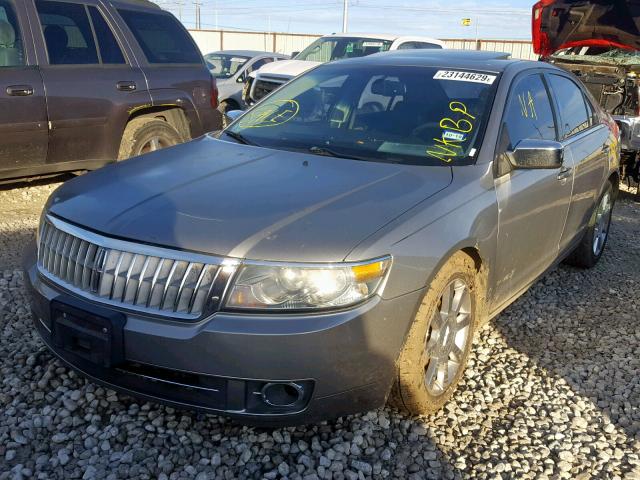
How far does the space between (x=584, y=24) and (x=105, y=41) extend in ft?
21.2

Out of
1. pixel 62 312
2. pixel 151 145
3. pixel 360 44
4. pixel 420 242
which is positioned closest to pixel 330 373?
pixel 420 242

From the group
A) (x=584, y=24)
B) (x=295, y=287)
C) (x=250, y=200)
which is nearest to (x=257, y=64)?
(x=584, y=24)

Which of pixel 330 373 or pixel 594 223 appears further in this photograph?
pixel 594 223

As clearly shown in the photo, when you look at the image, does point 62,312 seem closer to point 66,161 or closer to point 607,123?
point 66,161

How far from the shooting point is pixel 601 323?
4.36m

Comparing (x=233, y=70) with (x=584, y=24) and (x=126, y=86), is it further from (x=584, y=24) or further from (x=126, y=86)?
(x=126, y=86)

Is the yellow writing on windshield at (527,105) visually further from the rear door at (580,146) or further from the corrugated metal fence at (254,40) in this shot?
the corrugated metal fence at (254,40)

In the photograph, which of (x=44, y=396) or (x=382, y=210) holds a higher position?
(x=382, y=210)

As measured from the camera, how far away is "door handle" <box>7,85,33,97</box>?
5.36 m

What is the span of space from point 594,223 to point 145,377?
3901mm

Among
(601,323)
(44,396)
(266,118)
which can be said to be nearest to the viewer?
(44,396)

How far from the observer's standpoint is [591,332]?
4.20m

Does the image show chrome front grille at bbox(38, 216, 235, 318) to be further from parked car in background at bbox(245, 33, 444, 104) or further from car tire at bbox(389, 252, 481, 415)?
parked car in background at bbox(245, 33, 444, 104)

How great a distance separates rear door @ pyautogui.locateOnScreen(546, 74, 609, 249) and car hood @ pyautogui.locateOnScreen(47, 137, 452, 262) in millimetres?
1589
